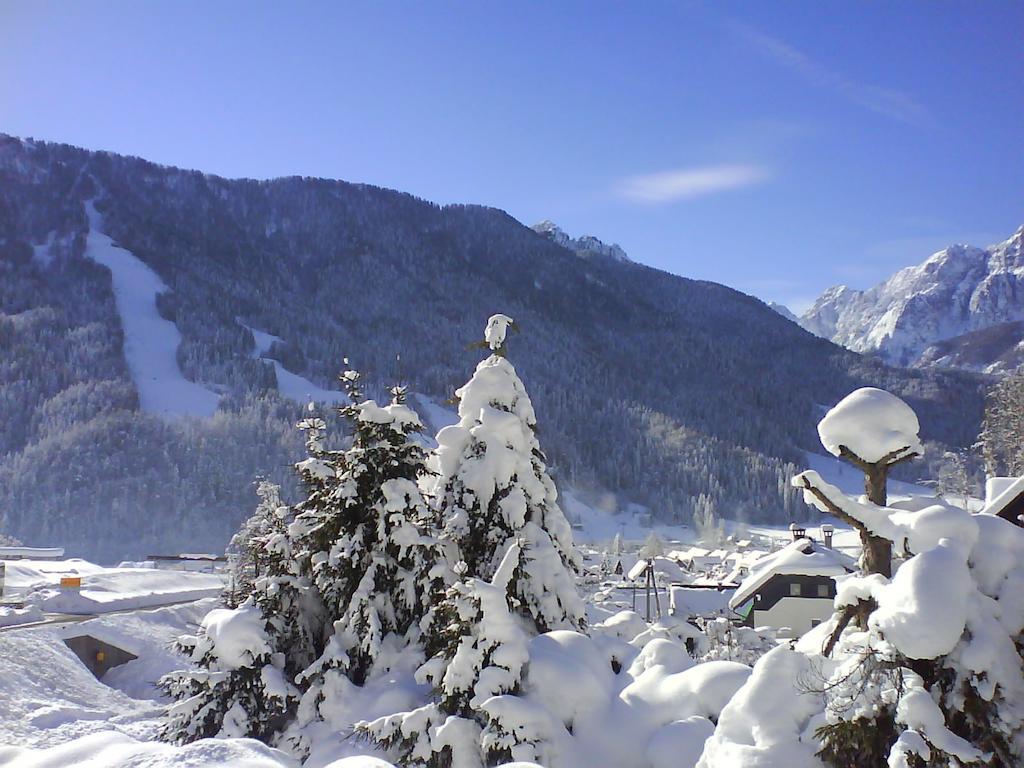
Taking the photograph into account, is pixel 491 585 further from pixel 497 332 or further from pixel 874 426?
pixel 497 332

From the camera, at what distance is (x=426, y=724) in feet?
41.1

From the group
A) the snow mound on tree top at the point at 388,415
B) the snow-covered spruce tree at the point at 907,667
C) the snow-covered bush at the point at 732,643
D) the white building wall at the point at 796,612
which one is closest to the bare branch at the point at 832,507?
the snow-covered spruce tree at the point at 907,667

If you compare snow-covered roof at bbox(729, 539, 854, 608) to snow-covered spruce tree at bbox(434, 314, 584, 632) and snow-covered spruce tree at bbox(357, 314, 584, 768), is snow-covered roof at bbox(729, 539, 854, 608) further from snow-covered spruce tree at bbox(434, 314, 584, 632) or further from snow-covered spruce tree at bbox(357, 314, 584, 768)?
snow-covered spruce tree at bbox(357, 314, 584, 768)

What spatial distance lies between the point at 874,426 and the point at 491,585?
660 cm

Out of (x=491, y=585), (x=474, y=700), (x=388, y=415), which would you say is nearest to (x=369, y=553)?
(x=388, y=415)

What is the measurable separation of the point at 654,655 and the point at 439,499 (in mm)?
6212

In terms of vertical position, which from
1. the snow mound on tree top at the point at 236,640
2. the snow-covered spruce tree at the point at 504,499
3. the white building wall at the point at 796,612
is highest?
the snow-covered spruce tree at the point at 504,499

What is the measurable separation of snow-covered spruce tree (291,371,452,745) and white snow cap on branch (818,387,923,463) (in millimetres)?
9377

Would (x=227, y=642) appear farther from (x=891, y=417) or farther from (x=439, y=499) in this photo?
(x=891, y=417)

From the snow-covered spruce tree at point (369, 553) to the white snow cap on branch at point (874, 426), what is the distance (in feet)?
30.8

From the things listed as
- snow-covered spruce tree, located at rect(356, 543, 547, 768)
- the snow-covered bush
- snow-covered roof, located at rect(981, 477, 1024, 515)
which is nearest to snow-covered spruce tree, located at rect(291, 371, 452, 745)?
snow-covered spruce tree, located at rect(356, 543, 547, 768)

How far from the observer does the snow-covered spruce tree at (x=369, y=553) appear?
610 inches

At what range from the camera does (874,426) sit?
7379mm

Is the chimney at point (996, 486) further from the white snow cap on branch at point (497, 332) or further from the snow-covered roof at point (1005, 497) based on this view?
the white snow cap on branch at point (497, 332)
